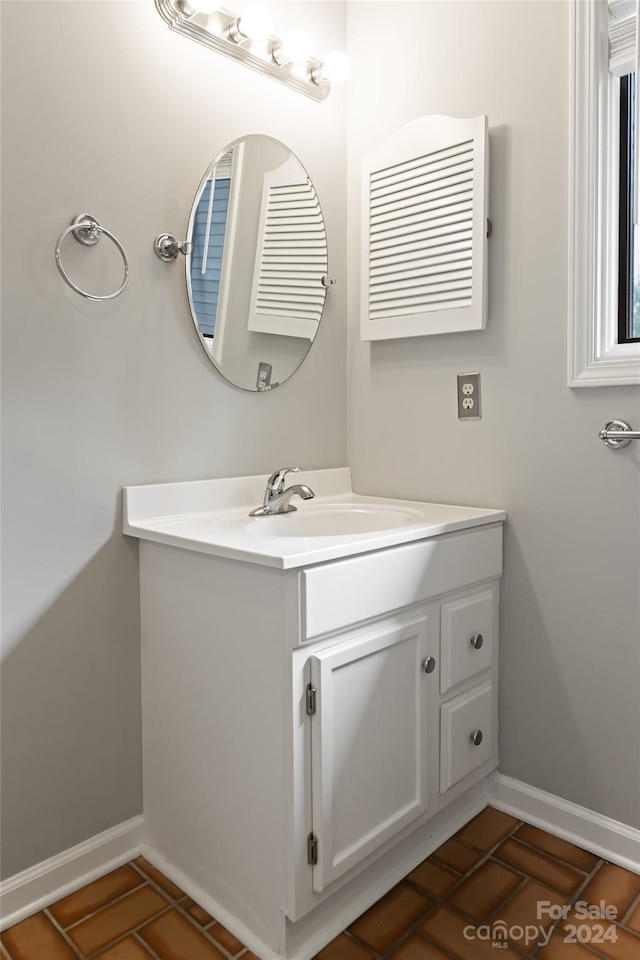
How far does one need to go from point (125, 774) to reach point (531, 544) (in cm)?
112

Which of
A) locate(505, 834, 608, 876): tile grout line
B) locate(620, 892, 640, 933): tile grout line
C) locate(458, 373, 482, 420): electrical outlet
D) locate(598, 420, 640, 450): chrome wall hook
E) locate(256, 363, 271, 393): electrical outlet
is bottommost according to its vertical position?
locate(620, 892, 640, 933): tile grout line

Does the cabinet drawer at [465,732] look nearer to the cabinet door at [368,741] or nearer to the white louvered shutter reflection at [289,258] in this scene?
the cabinet door at [368,741]

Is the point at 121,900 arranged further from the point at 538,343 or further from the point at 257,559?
the point at 538,343

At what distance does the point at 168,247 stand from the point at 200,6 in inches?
21.1

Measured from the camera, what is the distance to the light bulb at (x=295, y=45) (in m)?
1.62

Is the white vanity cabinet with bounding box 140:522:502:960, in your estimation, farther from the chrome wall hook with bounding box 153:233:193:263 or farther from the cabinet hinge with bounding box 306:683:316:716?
the chrome wall hook with bounding box 153:233:193:263

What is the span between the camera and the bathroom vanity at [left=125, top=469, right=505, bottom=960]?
1174 millimetres

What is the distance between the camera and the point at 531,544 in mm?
1607

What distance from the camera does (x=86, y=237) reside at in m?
1.38

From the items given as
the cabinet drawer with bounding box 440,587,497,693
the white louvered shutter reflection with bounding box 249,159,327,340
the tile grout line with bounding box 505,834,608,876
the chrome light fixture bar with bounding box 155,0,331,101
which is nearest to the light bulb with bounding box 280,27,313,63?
the chrome light fixture bar with bounding box 155,0,331,101

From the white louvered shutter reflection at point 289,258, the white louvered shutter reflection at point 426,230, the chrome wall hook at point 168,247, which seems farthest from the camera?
the white louvered shutter reflection at point 289,258

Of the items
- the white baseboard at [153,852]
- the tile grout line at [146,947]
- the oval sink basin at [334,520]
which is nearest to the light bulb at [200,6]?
the oval sink basin at [334,520]

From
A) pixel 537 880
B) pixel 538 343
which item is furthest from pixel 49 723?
pixel 538 343

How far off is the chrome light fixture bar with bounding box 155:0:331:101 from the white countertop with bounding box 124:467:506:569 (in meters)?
1.05
